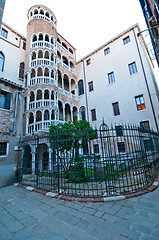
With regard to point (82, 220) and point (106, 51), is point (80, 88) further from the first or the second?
point (82, 220)

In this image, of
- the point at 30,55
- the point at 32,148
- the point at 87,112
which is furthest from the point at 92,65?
the point at 32,148

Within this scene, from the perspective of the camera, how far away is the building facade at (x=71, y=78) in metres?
12.6

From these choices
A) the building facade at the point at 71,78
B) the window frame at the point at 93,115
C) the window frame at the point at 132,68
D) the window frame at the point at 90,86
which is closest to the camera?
the building facade at the point at 71,78

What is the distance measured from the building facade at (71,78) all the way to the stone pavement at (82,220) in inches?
323

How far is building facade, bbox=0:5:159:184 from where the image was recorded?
1265 cm

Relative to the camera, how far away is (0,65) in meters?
13.6

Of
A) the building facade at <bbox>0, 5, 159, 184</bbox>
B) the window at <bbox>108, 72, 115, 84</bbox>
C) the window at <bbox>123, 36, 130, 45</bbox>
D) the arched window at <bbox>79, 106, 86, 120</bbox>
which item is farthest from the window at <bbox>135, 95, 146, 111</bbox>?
the window at <bbox>123, 36, 130, 45</bbox>

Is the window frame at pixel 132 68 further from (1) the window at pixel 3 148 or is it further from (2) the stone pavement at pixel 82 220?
(1) the window at pixel 3 148

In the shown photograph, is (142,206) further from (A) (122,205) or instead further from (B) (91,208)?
(B) (91,208)

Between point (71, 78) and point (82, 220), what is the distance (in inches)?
754

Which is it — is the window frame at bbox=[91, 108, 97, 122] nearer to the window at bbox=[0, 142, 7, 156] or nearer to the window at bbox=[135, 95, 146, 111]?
the window at bbox=[135, 95, 146, 111]

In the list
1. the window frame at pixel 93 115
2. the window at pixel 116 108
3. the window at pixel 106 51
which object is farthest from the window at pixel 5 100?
the window at pixel 106 51

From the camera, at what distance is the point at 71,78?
19.3m

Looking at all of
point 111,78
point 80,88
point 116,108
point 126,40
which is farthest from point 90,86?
point 126,40
